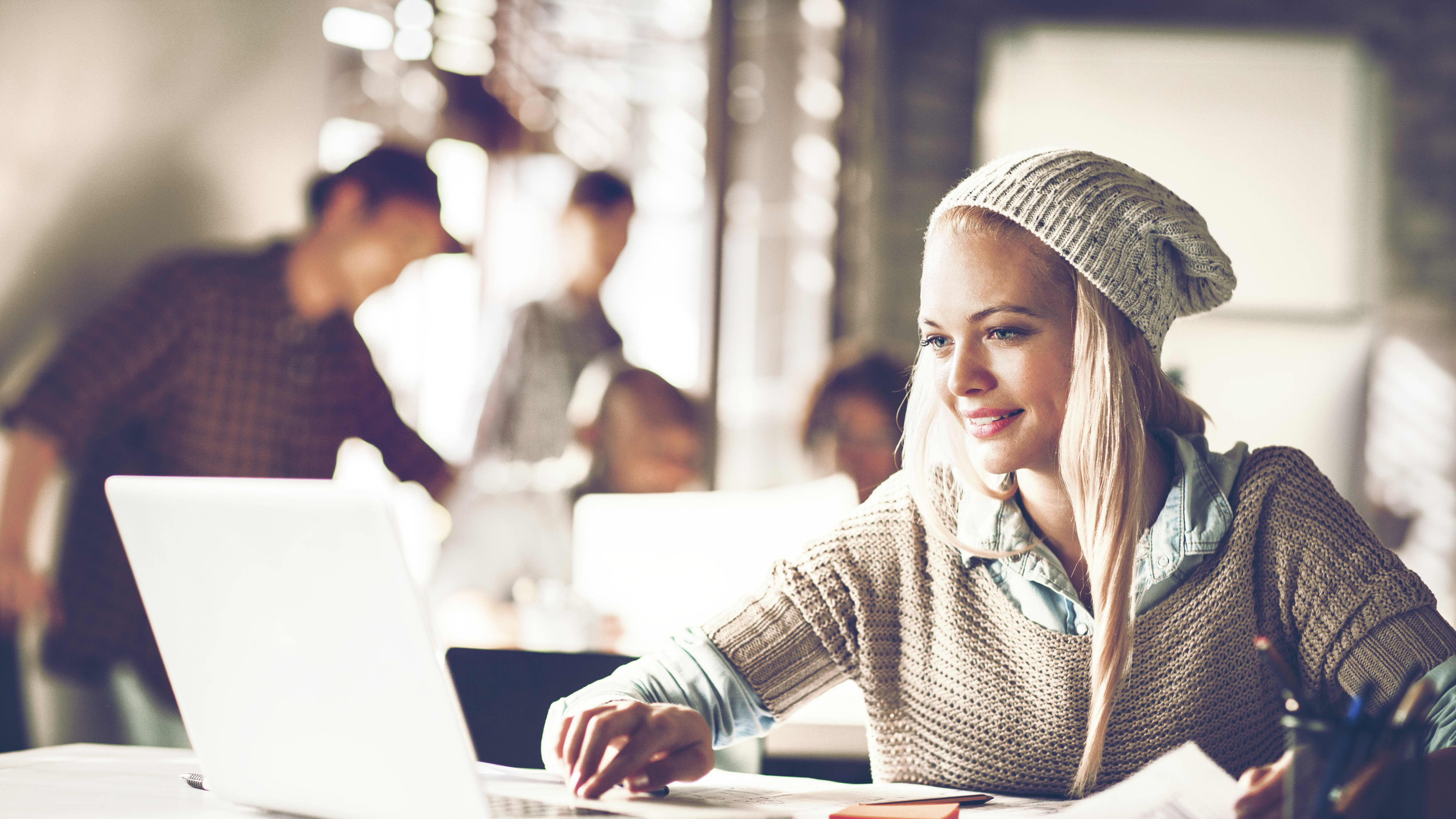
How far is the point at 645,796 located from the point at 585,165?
296 cm

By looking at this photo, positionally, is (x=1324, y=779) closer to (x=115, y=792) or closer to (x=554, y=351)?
(x=115, y=792)

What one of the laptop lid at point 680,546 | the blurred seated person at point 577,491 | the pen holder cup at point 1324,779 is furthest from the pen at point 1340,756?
the blurred seated person at point 577,491

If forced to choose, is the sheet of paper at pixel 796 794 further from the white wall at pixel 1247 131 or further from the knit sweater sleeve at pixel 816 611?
the white wall at pixel 1247 131

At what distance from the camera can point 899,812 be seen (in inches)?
35.3

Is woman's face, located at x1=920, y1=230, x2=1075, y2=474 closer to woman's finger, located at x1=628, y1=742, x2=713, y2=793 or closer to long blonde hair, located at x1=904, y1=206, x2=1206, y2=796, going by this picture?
long blonde hair, located at x1=904, y1=206, x2=1206, y2=796

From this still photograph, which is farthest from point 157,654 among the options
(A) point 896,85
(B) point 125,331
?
(A) point 896,85

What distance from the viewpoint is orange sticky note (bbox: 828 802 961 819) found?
0.88m

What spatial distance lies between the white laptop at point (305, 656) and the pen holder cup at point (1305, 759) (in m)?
0.35

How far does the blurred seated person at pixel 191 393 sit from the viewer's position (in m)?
2.14

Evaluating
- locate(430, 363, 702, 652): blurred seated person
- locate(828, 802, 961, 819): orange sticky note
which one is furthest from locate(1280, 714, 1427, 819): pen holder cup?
locate(430, 363, 702, 652): blurred seated person

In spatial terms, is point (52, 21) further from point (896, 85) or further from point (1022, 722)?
point (896, 85)

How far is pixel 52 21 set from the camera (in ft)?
6.79

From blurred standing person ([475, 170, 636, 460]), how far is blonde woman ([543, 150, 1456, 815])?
6.88 feet

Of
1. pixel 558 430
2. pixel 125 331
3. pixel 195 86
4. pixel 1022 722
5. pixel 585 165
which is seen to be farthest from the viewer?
pixel 585 165
